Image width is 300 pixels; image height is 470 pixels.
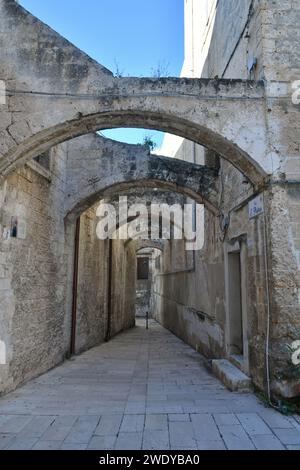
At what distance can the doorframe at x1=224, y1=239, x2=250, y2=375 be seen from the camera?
4578mm

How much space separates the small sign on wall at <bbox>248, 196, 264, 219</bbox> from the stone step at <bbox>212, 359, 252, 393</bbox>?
2.03m

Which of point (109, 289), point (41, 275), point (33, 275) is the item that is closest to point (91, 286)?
point (109, 289)

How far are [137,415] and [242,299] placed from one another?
218cm

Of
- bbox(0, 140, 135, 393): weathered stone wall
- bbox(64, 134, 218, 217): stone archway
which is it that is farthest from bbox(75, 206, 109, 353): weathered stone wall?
bbox(64, 134, 218, 217): stone archway

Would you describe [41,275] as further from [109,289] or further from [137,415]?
[109,289]

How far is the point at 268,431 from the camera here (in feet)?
9.85

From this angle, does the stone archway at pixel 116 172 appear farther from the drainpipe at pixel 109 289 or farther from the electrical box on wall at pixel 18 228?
the drainpipe at pixel 109 289

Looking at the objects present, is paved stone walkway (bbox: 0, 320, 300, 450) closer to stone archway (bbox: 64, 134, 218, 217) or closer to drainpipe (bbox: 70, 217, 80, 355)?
drainpipe (bbox: 70, 217, 80, 355)

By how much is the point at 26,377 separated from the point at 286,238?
393cm

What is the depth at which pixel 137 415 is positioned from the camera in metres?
3.44

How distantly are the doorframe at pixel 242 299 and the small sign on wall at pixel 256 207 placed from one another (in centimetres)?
47

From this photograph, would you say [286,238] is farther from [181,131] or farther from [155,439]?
[155,439]

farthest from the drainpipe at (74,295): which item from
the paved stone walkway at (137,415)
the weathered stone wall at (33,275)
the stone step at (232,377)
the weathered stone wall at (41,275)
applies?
the stone step at (232,377)
